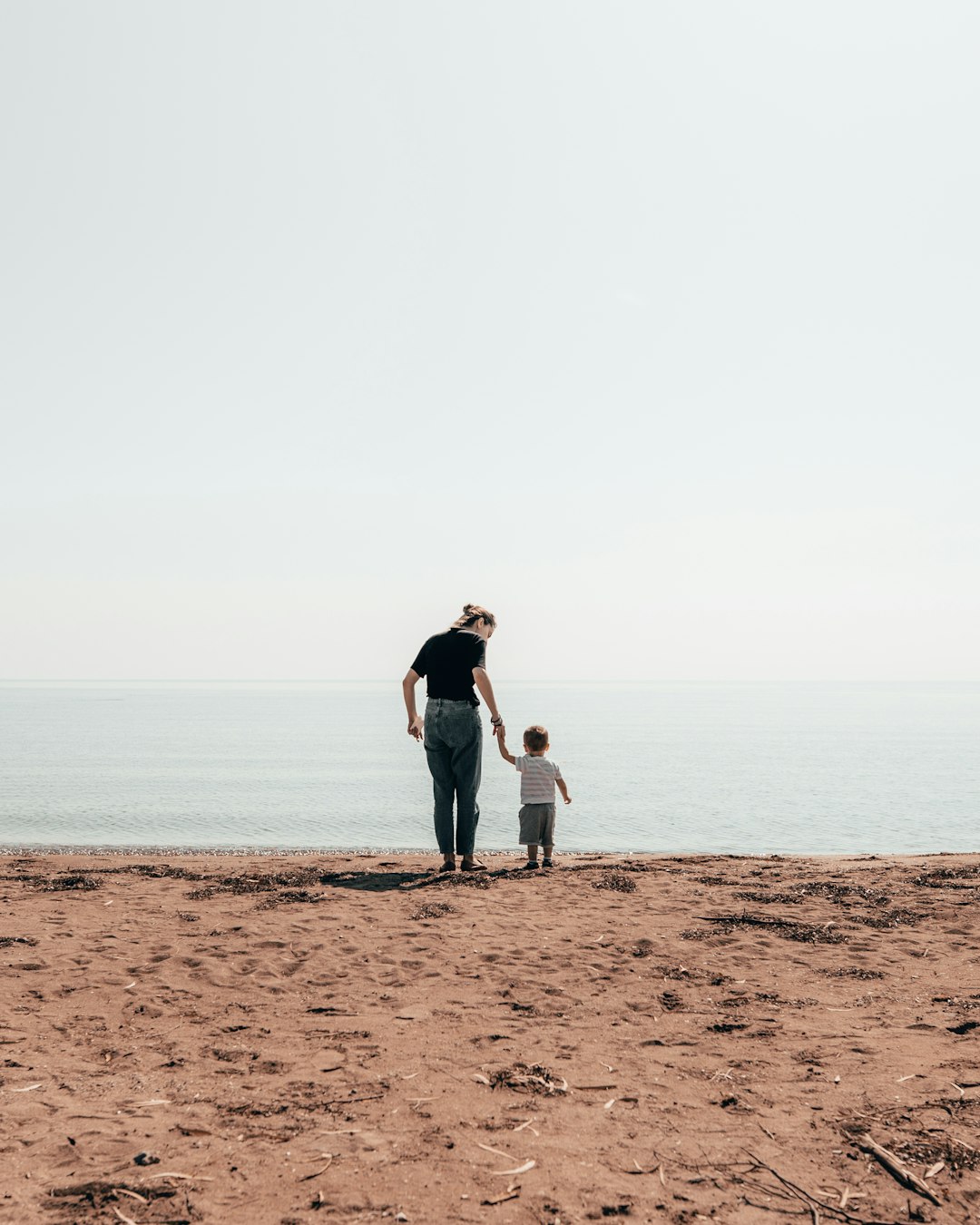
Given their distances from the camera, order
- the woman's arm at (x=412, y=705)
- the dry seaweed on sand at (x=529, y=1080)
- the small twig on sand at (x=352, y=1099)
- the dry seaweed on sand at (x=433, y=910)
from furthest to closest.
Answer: the woman's arm at (x=412, y=705) < the dry seaweed on sand at (x=433, y=910) < the dry seaweed on sand at (x=529, y=1080) < the small twig on sand at (x=352, y=1099)

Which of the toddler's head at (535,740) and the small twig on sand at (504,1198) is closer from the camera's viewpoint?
the small twig on sand at (504,1198)

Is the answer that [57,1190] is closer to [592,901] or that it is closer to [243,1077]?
[243,1077]

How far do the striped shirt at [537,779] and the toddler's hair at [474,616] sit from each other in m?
1.76

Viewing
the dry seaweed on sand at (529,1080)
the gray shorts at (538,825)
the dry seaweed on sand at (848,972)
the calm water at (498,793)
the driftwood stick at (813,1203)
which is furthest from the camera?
the calm water at (498,793)

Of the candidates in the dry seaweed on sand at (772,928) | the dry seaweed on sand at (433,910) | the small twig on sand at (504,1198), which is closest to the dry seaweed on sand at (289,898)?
the dry seaweed on sand at (433,910)

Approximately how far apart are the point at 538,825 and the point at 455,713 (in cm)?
210

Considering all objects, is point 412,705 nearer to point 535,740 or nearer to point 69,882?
point 535,740

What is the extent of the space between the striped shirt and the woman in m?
0.95

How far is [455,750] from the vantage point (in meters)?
9.25

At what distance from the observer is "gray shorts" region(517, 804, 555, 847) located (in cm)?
1037

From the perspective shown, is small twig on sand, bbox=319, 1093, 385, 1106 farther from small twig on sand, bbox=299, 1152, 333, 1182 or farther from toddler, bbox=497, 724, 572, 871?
toddler, bbox=497, 724, 572, 871

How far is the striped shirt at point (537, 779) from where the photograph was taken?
404 inches

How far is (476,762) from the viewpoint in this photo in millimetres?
9211

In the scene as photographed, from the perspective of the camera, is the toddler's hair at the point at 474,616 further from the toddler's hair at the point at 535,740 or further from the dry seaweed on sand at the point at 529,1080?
the dry seaweed on sand at the point at 529,1080
